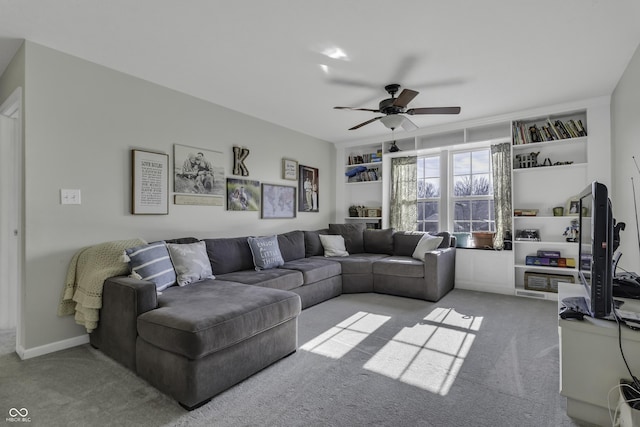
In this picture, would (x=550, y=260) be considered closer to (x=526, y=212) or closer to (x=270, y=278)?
(x=526, y=212)

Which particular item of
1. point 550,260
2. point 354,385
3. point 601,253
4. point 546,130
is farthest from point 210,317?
point 546,130

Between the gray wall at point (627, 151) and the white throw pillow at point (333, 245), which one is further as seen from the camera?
the white throw pillow at point (333, 245)

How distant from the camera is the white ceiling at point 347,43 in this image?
7.14 feet

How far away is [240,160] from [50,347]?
2696mm

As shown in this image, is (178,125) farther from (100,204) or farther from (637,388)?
(637,388)

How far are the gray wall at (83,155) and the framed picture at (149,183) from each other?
68 millimetres

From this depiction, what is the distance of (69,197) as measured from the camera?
2.73m

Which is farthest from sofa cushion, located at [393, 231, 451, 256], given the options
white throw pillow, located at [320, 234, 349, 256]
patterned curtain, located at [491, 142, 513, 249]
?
white throw pillow, located at [320, 234, 349, 256]

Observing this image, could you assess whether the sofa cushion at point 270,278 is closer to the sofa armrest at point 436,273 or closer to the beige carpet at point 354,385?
the beige carpet at point 354,385

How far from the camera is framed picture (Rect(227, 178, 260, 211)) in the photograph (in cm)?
417

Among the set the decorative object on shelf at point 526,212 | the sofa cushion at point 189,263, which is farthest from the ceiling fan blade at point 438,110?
the sofa cushion at point 189,263

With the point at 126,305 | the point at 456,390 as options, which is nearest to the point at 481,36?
the point at 456,390

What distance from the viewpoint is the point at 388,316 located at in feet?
11.3

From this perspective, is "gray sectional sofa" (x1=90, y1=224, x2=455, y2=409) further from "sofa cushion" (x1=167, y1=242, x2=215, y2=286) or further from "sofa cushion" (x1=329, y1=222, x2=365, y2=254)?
"sofa cushion" (x1=329, y1=222, x2=365, y2=254)
